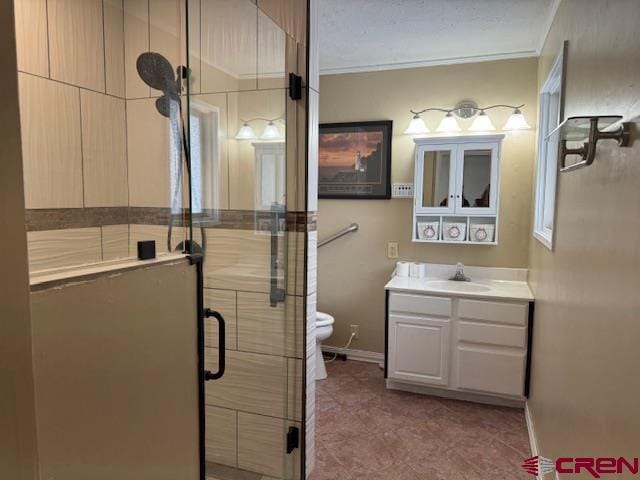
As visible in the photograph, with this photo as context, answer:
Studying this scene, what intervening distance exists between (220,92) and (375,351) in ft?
8.12

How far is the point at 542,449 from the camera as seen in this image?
2.00 meters

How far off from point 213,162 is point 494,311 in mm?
1948

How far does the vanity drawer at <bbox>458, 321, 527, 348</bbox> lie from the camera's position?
264 centimetres

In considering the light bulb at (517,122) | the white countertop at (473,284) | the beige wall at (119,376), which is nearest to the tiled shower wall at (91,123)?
the beige wall at (119,376)

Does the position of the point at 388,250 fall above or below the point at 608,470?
above

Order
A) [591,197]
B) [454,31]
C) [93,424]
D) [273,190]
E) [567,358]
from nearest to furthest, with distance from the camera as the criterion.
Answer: [93,424] < [591,197] < [567,358] < [273,190] < [454,31]

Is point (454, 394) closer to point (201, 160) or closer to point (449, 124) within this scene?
point (449, 124)

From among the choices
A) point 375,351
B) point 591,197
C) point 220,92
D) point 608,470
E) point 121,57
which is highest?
point 121,57

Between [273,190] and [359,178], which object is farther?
[359,178]

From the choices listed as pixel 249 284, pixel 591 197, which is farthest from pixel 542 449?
pixel 249 284

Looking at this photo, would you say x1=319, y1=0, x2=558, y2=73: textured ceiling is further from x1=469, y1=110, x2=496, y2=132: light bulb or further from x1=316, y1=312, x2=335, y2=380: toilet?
x1=316, y1=312, x2=335, y2=380: toilet

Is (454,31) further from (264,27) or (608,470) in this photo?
(608,470)

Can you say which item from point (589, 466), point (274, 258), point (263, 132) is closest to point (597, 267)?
point (589, 466)

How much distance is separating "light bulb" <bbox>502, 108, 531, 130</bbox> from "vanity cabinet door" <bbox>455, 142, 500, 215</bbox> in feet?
0.51
